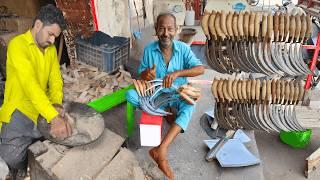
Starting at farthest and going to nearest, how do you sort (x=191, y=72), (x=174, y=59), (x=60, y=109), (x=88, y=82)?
(x=88, y=82), (x=174, y=59), (x=191, y=72), (x=60, y=109)

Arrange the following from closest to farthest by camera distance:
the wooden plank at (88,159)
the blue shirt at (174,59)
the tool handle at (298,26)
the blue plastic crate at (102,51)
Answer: the tool handle at (298,26) < the wooden plank at (88,159) < the blue shirt at (174,59) < the blue plastic crate at (102,51)

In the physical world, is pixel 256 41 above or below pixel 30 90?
above

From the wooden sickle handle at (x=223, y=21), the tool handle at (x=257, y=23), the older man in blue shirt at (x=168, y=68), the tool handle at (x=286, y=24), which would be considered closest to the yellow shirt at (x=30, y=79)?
the older man in blue shirt at (x=168, y=68)

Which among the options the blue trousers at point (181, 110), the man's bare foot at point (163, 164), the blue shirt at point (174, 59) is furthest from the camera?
the blue shirt at point (174, 59)

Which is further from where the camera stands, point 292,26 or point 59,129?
point 59,129

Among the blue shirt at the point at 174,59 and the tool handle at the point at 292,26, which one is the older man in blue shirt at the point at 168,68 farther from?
the tool handle at the point at 292,26

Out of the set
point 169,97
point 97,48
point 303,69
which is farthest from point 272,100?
point 97,48

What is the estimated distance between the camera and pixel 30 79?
284 centimetres

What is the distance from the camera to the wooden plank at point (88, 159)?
2.64 meters

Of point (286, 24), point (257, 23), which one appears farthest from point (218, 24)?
point (286, 24)

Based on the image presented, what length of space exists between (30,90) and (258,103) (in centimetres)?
213

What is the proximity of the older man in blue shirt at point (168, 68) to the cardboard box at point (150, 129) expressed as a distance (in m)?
0.11

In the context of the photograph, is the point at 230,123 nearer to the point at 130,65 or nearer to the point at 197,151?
the point at 197,151

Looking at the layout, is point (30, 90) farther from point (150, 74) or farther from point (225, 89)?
point (225, 89)
